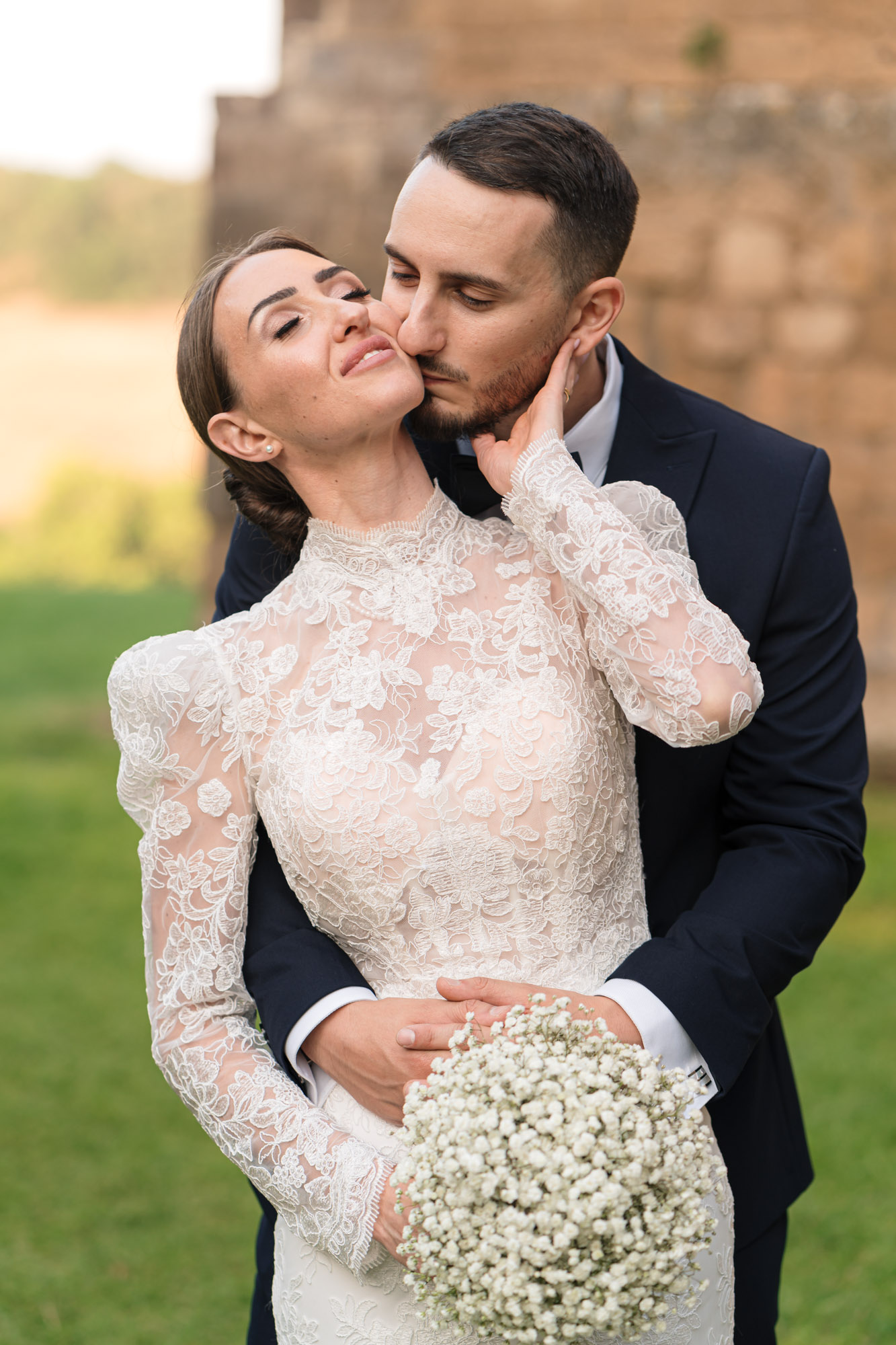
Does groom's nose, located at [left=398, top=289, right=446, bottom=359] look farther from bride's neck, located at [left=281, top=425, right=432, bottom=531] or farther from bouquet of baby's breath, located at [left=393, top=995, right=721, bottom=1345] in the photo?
bouquet of baby's breath, located at [left=393, top=995, right=721, bottom=1345]

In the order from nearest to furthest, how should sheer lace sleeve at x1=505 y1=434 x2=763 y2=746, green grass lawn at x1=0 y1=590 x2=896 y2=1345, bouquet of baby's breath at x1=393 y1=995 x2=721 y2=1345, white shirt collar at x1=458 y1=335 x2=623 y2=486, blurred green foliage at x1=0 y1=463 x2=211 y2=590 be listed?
bouquet of baby's breath at x1=393 y1=995 x2=721 y2=1345 → sheer lace sleeve at x1=505 y1=434 x2=763 y2=746 → white shirt collar at x1=458 y1=335 x2=623 y2=486 → green grass lawn at x1=0 y1=590 x2=896 y2=1345 → blurred green foliage at x1=0 y1=463 x2=211 y2=590

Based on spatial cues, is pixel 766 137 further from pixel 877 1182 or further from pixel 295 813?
pixel 295 813

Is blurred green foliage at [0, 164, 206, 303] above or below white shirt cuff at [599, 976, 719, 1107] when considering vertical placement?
below

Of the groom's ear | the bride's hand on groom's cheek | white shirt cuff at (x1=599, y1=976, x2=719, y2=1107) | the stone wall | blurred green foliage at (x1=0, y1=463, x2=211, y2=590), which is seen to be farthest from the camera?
blurred green foliage at (x1=0, y1=463, x2=211, y2=590)

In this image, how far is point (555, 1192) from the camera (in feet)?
6.17

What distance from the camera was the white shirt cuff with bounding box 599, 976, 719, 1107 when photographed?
7.45ft

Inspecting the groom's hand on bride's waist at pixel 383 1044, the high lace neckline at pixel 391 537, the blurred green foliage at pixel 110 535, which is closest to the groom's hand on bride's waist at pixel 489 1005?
the groom's hand on bride's waist at pixel 383 1044

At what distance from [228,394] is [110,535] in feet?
74.8

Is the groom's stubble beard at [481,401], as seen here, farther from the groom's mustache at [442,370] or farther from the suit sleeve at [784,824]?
the suit sleeve at [784,824]

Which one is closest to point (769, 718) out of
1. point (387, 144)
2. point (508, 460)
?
point (508, 460)

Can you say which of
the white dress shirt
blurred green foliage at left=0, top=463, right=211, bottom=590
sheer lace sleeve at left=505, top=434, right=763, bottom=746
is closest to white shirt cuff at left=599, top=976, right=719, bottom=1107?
the white dress shirt

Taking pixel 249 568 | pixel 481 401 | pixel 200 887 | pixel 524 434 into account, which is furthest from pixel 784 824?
pixel 249 568

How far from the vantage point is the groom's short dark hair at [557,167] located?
251 centimetres

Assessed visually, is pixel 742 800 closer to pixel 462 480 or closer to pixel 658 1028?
pixel 658 1028
